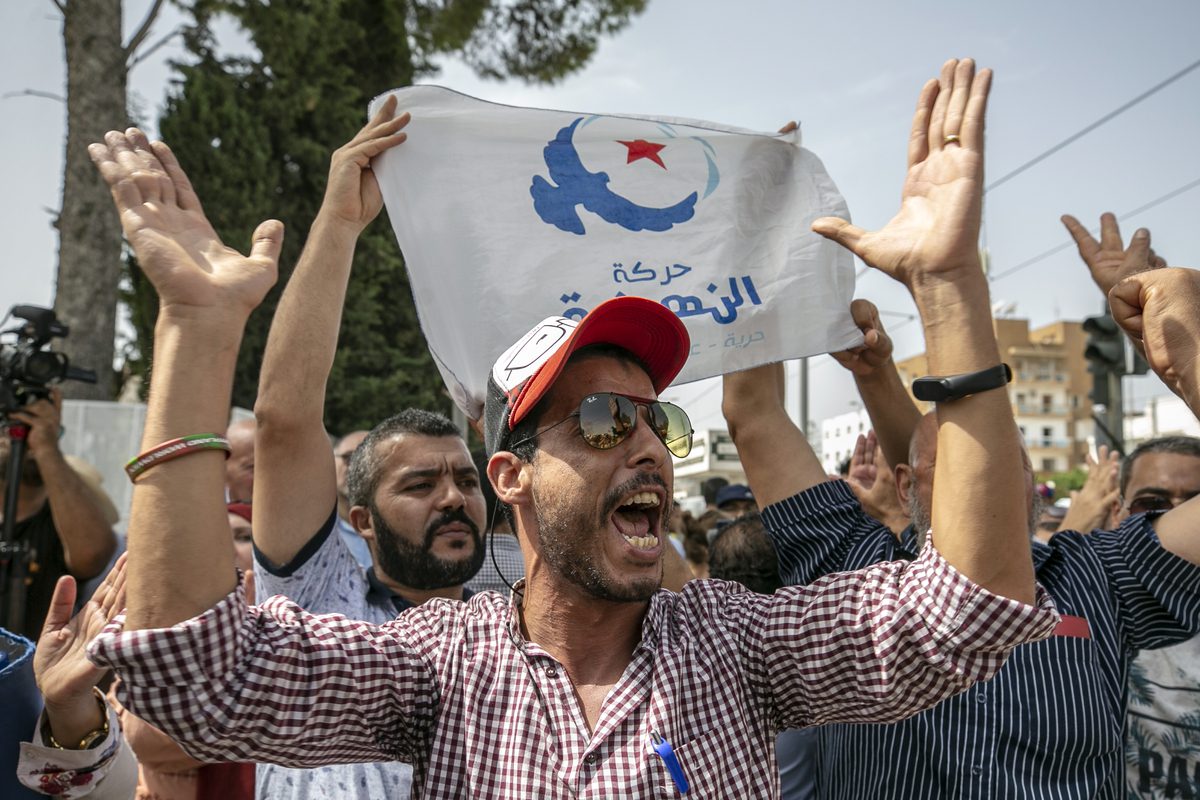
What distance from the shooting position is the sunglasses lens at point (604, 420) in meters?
1.94

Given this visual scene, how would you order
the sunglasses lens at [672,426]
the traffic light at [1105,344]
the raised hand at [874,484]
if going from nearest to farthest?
the sunglasses lens at [672,426] → the raised hand at [874,484] → the traffic light at [1105,344]

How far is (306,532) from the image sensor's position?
2596 mm

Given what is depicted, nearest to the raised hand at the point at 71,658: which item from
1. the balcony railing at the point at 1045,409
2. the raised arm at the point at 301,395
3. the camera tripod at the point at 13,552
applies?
the raised arm at the point at 301,395

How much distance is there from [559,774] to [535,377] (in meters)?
0.71

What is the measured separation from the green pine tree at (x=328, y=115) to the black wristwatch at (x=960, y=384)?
12007mm

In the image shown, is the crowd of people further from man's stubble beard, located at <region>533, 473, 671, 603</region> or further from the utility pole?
the utility pole

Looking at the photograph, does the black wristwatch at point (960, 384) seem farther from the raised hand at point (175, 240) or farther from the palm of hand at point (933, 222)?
the raised hand at point (175, 240)

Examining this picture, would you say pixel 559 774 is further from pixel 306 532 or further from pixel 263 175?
pixel 263 175

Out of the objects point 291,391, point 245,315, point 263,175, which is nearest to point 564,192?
point 291,391

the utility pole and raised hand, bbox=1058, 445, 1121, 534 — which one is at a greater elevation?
the utility pole

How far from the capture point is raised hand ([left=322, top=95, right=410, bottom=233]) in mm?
2664

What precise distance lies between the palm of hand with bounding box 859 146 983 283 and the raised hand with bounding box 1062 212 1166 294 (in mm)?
990

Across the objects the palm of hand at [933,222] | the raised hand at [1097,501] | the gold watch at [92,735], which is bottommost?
the gold watch at [92,735]

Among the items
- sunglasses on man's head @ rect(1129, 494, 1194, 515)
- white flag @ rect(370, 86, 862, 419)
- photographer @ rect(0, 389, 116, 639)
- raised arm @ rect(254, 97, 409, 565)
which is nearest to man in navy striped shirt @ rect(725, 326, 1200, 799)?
white flag @ rect(370, 86, 862, 419)
